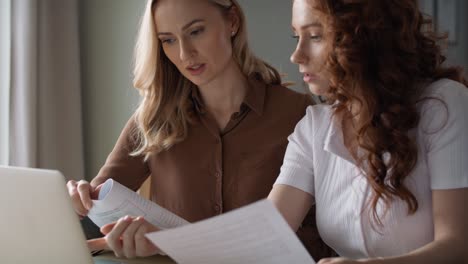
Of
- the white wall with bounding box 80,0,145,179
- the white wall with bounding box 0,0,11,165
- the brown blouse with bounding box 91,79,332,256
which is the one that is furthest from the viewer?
the white wall with bounding box 80,0,145,179

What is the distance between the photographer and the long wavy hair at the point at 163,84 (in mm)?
1812

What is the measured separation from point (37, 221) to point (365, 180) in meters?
0.65

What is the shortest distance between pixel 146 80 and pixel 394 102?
2.97 ft

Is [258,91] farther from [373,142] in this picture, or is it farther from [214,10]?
[373,142]

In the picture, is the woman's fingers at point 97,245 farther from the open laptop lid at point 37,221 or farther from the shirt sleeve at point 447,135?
the shirt sleeve at point 447,135

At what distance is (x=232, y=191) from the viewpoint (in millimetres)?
1752

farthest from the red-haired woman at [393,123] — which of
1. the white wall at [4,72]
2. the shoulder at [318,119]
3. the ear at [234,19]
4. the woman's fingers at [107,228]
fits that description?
the white wall at [4,72]

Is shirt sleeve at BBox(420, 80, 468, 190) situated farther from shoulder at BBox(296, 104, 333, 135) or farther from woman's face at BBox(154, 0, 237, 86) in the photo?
woman's face at BBox(154, 0, 237, 86)

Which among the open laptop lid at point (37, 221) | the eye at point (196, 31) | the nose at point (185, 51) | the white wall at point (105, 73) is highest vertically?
the eye at point (196, 31)

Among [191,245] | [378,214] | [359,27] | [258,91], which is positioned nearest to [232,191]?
[258,91]

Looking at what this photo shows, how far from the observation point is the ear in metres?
1.89

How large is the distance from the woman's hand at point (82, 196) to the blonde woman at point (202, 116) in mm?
307

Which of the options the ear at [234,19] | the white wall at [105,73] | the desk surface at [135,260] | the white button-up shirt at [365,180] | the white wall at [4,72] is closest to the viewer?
the white button-up shirt at [365,180]

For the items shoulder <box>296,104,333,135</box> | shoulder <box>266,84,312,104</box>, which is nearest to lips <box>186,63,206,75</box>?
shoulder <box>266,84,312,104</box>
